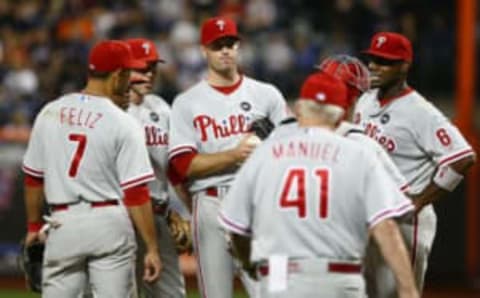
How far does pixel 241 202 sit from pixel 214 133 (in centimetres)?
209

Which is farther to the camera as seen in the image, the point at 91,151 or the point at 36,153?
the point at 36,153

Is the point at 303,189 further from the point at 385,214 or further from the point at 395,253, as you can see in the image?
the point at 395,253

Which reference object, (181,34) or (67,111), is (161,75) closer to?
(181,34)

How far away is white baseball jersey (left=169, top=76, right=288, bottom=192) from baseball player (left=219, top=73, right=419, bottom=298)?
203cm

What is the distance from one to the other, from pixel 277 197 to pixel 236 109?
227cm

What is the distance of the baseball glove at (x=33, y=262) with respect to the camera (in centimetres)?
830

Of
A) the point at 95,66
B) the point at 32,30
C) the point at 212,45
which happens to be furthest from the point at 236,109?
the point at 32,30

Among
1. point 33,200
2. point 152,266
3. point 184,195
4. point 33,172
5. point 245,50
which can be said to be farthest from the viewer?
point 245,50

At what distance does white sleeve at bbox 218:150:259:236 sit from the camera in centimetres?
637

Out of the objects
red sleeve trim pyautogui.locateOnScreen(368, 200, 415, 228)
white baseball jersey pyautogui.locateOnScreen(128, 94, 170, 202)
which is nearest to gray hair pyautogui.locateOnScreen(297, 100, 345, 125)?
red sleeve trim pyautogui.locateOnScreen(368, 200, 415, 228)

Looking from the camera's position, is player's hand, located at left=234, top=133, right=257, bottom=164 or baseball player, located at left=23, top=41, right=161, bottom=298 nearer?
baseball player, located at left=23, top=41, right=161, bottom=298

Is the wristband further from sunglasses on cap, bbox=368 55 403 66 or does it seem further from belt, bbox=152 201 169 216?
belt, bbox=152 201 169 216

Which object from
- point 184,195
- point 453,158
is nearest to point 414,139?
point 453,158

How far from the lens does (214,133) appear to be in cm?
848
